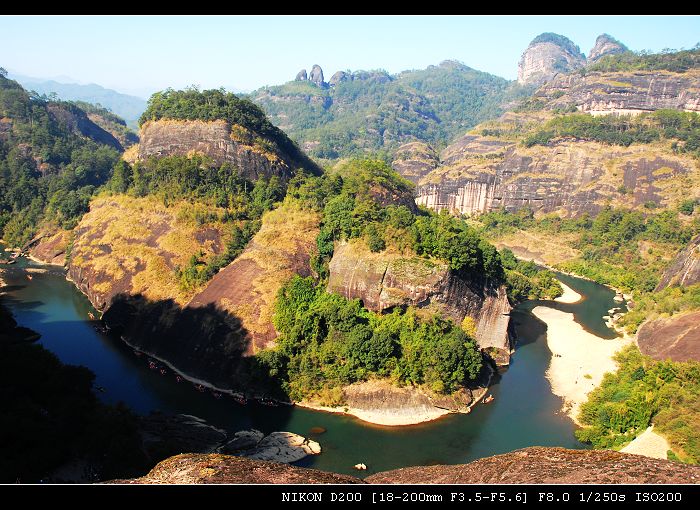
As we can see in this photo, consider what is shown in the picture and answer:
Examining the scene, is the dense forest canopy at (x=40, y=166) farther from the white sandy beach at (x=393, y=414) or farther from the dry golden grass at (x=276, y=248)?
the white sandy beach at (x=393, y=414)

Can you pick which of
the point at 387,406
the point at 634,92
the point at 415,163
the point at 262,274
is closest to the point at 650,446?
the point at 387,406

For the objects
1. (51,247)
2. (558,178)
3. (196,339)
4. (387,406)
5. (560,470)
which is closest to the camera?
(560,470)

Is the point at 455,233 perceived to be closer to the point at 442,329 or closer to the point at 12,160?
the point at 442,329

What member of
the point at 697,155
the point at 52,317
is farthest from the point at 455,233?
the point at 697,155

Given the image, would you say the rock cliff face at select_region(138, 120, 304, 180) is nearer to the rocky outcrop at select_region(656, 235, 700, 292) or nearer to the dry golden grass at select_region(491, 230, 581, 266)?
the dry golden grass at select_region(491, 230, 581, 266)

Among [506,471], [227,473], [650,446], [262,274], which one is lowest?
[650,446]

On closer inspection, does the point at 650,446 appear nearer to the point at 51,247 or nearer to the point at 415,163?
the point at 51,247

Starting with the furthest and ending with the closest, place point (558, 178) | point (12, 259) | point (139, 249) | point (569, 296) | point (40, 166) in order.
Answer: point (558, 178), point (40, 166), point (12, 259), point (569, 296), point (139, 249)

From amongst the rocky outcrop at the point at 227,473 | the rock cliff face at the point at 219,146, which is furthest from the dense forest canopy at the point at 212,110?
the rocky outcrop at the point at 227,473
